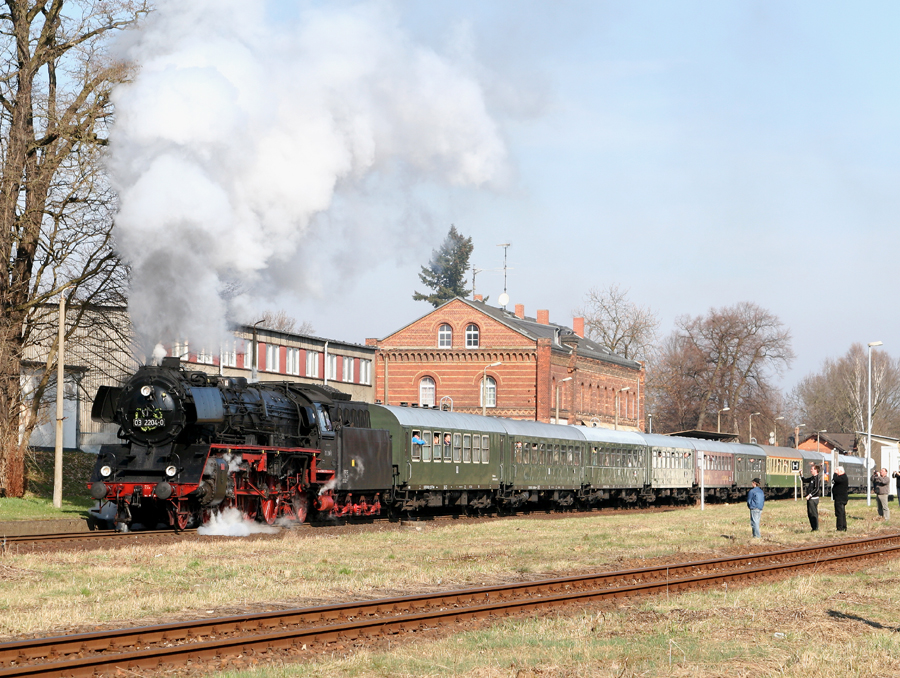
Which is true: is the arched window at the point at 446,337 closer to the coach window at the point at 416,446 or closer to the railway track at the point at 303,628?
the coach window at the point at 416,446

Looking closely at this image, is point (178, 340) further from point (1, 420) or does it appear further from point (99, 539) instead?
point (1, 420)

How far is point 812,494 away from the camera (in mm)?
26125

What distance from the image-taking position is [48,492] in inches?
1382

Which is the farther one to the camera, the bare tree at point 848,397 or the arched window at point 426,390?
the bare tree at point 848,397

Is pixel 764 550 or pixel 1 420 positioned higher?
pixel 1 420

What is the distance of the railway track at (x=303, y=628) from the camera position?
9.48 m

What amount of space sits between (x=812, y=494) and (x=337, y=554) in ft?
42.3

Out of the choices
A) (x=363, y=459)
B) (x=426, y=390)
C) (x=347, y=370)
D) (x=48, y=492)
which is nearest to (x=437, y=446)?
(x=363, y=459)

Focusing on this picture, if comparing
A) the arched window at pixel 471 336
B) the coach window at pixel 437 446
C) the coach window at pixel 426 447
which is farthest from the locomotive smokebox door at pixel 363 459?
the arched window at pixel 471 336

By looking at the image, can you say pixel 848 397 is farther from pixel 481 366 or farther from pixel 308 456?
pixel 308 456

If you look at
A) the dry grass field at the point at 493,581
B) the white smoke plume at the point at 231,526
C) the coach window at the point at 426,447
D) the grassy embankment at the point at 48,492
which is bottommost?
the dry grass field at the point at 493,581

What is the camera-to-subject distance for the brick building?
75.1 m

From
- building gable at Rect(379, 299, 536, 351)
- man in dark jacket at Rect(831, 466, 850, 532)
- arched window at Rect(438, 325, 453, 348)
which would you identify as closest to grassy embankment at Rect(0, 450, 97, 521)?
man in dark jacket at Rect(831, 466, 850, 532)

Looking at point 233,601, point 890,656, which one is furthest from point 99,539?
point 890,656
